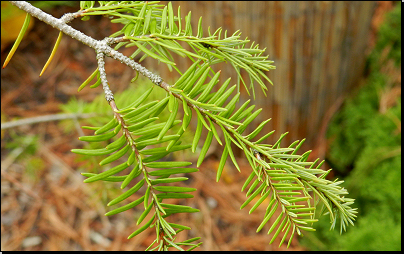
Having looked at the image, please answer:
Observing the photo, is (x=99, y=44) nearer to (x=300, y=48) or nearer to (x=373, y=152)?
(x=300, y=48)

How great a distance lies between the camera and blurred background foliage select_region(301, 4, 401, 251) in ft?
3.28

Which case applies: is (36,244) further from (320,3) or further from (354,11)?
(354,11)

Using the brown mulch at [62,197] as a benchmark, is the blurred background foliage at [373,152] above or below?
above

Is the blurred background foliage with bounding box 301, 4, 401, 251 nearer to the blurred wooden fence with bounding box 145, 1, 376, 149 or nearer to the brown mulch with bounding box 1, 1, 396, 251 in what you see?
the blurred wooden fence with bounding box 145, 1, 376, 149

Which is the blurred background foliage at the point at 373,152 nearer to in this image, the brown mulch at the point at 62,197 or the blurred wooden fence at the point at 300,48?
the blurred wooden fence at the point at 300,48

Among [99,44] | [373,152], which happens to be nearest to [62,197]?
[99,44]

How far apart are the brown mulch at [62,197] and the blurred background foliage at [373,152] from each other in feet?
0.82

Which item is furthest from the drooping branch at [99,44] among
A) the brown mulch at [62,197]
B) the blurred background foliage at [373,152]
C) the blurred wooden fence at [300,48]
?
the blurred background foliage at [373,152]

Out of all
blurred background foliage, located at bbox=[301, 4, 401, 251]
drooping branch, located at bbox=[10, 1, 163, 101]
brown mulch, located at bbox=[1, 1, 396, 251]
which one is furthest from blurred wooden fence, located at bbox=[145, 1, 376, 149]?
drooping branch, located at bbox=[10, 1, 163, 101]

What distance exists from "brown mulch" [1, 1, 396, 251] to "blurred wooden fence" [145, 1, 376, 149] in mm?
320

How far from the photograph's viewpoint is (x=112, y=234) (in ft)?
3.68

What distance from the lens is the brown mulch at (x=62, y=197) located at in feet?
3.54

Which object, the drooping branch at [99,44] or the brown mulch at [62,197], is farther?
the brown mulch at [62,197]

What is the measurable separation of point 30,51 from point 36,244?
0.89m
